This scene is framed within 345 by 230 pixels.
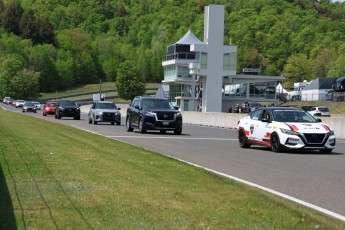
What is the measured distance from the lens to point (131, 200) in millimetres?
9859

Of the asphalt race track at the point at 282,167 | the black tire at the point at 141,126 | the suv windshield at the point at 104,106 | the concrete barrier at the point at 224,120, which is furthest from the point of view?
the suv windshield at the point at 104,106

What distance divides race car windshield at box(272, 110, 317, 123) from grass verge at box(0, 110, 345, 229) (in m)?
8.46

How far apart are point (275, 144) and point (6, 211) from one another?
1464cm

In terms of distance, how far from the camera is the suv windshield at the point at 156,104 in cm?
3375

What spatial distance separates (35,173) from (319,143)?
11.5 meters

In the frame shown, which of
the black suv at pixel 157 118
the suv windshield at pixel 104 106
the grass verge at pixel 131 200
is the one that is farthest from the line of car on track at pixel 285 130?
the suv windshield at pixel 104 106

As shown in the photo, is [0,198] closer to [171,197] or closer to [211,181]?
[171,197]

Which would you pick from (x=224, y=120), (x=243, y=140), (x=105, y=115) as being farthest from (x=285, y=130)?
(x=224, y=120)

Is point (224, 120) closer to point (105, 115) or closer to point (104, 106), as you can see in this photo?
point (104, 106)

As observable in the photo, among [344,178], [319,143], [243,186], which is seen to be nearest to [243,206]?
[243,186]

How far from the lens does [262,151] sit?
22719 mm

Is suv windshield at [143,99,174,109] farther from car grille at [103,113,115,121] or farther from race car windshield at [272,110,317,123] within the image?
race car windshield at [272,110,317,123]

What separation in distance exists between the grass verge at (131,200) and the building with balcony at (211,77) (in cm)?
8069

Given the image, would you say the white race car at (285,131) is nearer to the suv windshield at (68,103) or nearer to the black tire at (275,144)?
the black tire at (275,144)
